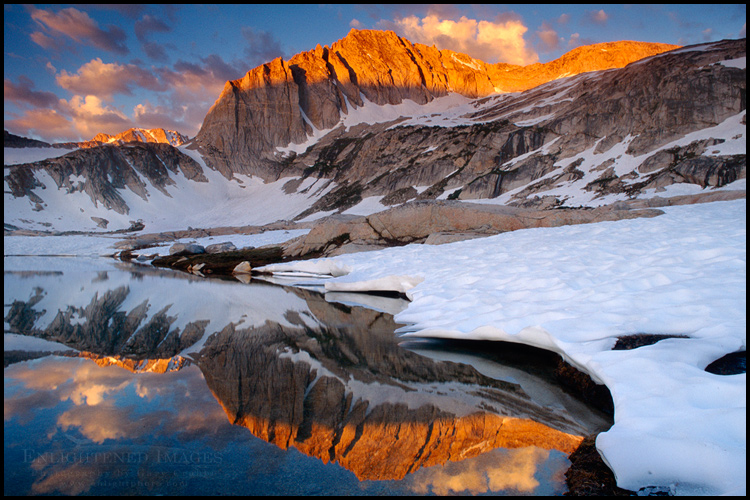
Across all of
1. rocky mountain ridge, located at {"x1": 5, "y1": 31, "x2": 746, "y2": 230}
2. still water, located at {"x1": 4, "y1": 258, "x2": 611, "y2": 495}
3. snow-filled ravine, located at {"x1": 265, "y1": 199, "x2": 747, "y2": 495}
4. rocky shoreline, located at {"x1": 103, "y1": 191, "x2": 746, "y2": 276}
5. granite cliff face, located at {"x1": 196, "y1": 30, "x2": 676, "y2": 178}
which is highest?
granite cliff face, located at {"x1": 196, "y1": 30, "x2": 676, "y2": 178}

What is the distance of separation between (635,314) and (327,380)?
494cm

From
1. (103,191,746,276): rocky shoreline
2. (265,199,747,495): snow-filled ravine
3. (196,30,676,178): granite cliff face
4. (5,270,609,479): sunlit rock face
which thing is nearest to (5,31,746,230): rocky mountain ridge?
(196,30,676,178): granite cliff face

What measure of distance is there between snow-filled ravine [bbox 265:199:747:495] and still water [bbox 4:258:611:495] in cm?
72

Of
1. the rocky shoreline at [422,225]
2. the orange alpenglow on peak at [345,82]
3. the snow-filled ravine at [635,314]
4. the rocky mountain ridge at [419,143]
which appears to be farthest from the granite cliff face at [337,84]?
the snow-filled ravine at [635,314]

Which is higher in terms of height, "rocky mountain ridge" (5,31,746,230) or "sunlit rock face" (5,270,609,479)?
"rocky mountain ridge" (5,31,746,230)

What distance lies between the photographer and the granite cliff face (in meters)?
130

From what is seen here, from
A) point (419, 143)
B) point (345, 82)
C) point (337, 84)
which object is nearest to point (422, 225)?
point (419, 143)

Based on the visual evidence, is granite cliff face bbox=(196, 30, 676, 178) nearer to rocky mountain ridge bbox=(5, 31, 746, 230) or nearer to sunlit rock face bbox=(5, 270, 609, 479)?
rocky mountain ridge bbox=(5, 31, 746, 230)

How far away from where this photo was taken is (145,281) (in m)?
20.3

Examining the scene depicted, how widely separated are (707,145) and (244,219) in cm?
8830

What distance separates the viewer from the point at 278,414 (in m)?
5.15

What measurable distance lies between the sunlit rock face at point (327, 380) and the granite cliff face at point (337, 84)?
120m

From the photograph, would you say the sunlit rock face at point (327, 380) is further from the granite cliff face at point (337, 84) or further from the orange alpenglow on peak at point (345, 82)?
the orange alpenglow on peak at point (345, 82)

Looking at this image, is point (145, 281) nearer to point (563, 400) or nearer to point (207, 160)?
point (563, 400)
